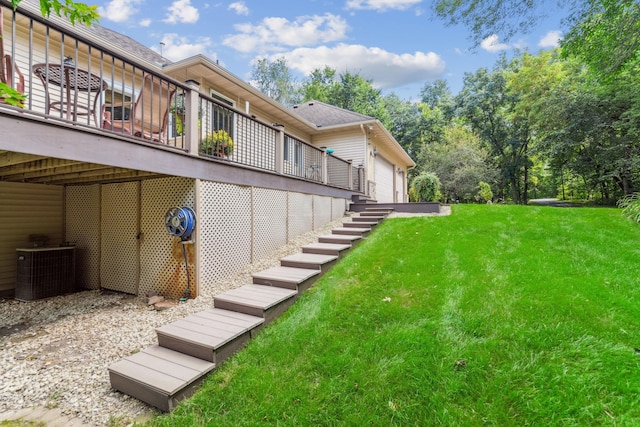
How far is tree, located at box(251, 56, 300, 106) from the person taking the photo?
32.3m

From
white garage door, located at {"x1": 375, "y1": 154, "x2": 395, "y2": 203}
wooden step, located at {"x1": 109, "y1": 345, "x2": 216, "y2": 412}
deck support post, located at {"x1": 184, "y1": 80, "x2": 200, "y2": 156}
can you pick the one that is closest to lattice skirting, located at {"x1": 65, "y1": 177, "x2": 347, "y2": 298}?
deck support post, located at {"x1": 184, "y1": 80, "x2": 200, "y2": 156}

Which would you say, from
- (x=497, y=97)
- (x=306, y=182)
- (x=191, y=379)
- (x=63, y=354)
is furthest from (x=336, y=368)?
(x=497, y=97)

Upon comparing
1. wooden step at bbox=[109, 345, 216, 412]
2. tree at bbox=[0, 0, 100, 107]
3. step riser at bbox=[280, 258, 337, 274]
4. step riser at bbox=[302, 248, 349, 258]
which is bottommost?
wooden step at bbox=[109, 345, 216, 412]

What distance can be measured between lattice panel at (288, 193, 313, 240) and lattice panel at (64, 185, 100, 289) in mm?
3963

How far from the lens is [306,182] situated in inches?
308

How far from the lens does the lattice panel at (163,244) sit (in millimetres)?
4828

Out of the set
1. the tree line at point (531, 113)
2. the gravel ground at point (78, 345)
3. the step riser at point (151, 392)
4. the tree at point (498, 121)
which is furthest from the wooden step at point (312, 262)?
the tree at point (498, 121)

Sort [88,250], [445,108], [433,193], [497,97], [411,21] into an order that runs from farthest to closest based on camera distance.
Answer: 1. [445,108]
2. [497,97]
3. [433,193]
4. [411,21]
5. [88,250]

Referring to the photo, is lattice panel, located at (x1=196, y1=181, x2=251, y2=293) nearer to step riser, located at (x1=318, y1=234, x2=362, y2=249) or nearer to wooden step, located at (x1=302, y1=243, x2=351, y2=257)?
wooden step, located at (x1=302, y1=243, x2=351, y2=257)

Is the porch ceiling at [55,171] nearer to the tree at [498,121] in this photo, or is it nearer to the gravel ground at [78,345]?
the gravel ground at [78,345]

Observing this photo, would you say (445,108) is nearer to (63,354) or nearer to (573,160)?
(573,160)

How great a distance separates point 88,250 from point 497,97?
2839 cm

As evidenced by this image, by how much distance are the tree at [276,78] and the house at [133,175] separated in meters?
26.0

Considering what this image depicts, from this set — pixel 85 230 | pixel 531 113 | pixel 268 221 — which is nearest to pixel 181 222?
pixel 268 221
